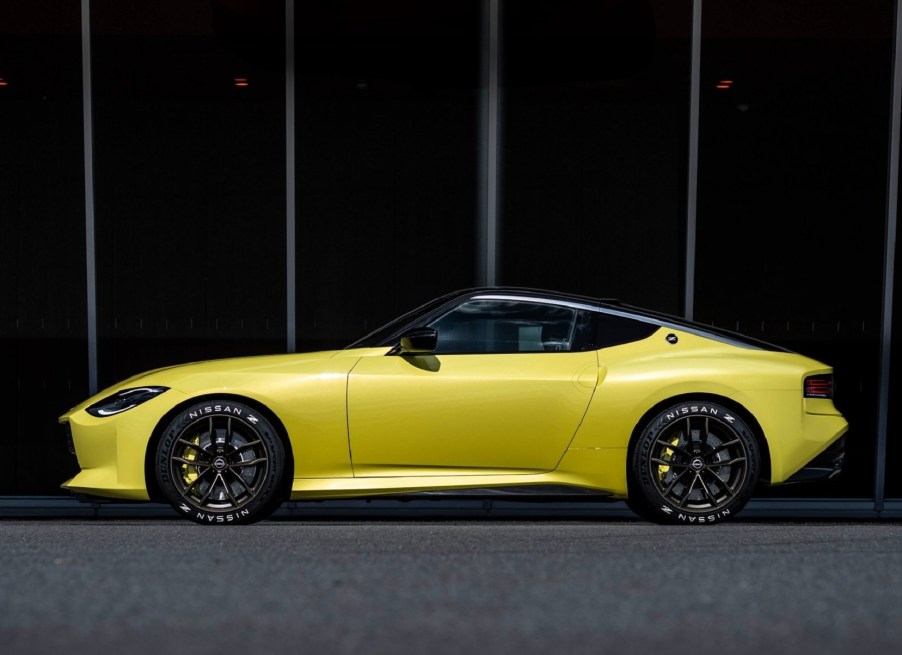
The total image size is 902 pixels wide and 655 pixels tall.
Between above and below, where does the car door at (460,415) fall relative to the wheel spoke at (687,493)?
above

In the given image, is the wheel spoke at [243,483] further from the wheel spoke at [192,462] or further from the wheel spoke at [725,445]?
the wheel spoke at [725,445]

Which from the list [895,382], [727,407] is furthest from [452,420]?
[895,382]

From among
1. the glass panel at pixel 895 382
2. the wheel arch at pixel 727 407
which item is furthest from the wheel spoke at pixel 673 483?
the glass panel at pixel 895 382

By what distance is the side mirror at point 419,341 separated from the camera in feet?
22.5

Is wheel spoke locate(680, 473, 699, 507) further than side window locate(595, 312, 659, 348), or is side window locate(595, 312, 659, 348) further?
side window locate(595, 312, 659, 348)

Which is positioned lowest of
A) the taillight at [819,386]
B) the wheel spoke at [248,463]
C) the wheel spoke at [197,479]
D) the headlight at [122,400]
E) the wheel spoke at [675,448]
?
the wheel spoke at [197,479]

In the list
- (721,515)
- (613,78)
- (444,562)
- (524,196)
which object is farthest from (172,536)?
(613,78)

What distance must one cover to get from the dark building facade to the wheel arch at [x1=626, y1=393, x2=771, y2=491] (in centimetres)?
276

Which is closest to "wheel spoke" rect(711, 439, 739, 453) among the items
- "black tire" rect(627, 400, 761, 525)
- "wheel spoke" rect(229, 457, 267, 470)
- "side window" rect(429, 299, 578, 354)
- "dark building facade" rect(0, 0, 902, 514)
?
"black tire" rect(627, 400, 761, 525)

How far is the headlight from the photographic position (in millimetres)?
6914

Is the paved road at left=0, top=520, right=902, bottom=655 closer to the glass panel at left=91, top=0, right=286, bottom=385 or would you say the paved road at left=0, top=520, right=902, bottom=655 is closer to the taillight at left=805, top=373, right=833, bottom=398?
the taillight at left=805, top=373, right=833, bottom=398

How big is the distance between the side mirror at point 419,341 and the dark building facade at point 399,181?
2858 mm

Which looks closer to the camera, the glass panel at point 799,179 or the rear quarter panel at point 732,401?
the rear quarter panel at point 732,401

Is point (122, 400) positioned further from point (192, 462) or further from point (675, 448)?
point (675, 448)
